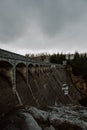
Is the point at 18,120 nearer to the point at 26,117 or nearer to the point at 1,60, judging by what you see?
the point at 26,117

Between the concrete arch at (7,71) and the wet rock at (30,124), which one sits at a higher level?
the concrete arch at (7,71)

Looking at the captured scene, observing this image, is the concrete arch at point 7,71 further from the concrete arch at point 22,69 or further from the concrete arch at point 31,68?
the concrete arch at point 31,68

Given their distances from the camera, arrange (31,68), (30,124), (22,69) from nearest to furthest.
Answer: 1. (30,124)
2. (22,69)
3. (31,68)

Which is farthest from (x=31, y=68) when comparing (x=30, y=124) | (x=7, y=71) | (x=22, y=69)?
(x=30, y=124)

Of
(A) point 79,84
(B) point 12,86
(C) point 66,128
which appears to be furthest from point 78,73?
(C) point 66,128

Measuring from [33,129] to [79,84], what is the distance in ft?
184

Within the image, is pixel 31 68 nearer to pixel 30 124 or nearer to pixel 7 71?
pixel 7 71

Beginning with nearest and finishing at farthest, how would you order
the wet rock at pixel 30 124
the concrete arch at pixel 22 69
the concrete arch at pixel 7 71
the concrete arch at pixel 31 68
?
the wet rock at pixel 30 124 → the concrete arch at pixel 7 71 → the concrete arch at pixel 22 69 → the concrete arch at pixel 31 68

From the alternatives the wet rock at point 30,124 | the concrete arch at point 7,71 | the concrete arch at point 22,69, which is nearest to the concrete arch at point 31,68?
the concrete arch at point 22,69

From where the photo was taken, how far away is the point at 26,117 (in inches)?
569

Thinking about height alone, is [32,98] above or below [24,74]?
below

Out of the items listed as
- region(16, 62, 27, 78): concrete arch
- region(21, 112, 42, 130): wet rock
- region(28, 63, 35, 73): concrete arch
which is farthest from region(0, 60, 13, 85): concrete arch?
region(28, 63, 35, 73): concrete arch

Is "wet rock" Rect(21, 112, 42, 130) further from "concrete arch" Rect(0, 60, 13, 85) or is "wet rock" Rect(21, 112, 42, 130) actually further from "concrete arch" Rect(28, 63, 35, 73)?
"concrete arch" Rect(28, 63, 35, 73)

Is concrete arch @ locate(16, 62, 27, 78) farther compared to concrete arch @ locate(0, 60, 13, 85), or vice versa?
concrete arch @ locate(16, 62, 27, 78)
